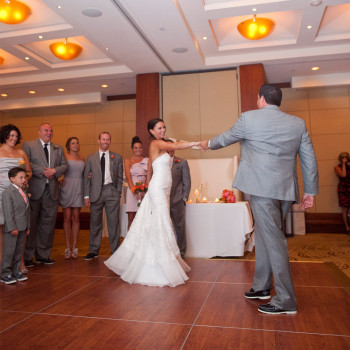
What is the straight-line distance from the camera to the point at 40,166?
186 inches

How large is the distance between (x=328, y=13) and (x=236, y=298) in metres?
5.01

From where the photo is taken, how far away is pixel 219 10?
5.13 metres

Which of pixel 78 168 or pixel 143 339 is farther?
pixel 78 168

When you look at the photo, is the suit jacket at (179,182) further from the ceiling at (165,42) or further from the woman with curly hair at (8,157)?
the ceiling at (165,42)

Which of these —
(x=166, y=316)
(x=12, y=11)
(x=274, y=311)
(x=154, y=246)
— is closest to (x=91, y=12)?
(x=12, y=11)

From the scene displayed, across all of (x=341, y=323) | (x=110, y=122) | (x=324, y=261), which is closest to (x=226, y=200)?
(x=324, y=261)

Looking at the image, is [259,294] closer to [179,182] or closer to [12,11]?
[179,182]

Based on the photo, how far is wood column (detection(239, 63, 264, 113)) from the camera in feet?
22.9

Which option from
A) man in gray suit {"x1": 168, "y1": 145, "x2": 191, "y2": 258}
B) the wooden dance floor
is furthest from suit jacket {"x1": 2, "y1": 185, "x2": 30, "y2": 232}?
man in gray suit {"x1": 168, "y1": 145, "x2": 191, "y2": 258}

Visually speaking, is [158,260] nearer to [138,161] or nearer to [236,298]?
[236,298]

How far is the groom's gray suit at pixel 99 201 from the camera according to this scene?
16.7 ft

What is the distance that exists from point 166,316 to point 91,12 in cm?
417

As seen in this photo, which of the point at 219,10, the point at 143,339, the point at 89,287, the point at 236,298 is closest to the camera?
the point at 143,339

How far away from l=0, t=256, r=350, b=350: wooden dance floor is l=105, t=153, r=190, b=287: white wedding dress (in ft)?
0.43
